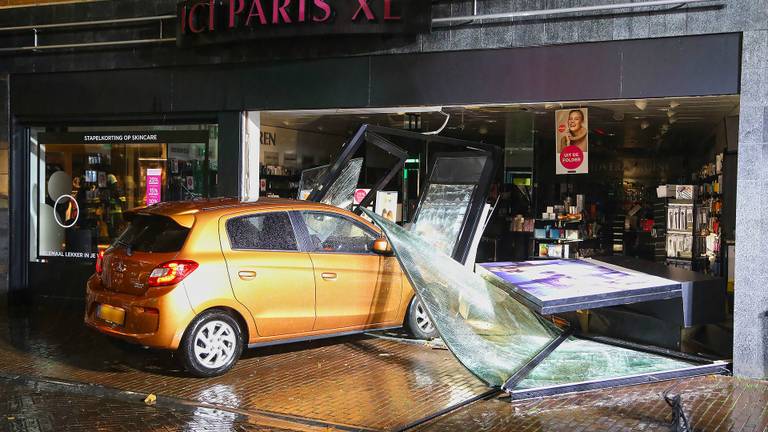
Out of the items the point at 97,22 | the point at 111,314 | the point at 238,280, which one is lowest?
the point at 111,314

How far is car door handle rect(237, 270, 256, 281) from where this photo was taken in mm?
7726

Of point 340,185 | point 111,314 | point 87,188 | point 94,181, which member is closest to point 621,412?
point 111,314

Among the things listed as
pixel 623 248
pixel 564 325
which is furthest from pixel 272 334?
pixel 623 248

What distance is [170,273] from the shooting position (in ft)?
24.2

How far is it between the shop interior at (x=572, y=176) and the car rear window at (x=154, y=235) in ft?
12.0

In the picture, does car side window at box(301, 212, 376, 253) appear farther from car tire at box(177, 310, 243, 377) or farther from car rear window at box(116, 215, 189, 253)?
car rear window at box(116, 215, 189, 253)

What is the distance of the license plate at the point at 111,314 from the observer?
7.53m

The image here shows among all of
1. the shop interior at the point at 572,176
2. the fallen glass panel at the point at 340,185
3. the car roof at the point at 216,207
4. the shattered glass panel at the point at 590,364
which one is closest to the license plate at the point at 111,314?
the car roof at the point at 216,207

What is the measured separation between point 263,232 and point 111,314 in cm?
167

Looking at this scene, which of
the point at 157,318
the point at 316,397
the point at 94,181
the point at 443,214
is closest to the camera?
the point at 316,397

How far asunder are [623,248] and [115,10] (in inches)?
355

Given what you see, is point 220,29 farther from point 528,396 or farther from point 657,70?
point 528,396

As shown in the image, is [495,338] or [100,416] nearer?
[100,416]

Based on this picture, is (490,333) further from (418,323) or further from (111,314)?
(111,314)
